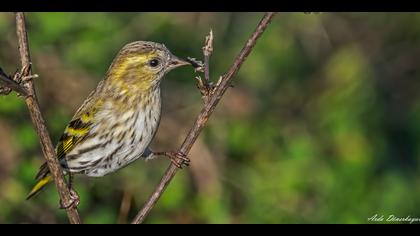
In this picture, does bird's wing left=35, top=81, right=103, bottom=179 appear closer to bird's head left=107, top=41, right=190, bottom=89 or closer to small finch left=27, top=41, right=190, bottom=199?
small finch left=27, top=41, right=190, bottom=199

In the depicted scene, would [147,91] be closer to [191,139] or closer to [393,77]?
[191,139]

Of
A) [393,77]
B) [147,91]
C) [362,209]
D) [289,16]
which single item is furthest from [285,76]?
[147,91]

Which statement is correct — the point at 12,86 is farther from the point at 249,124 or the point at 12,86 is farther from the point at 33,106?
the point at 249,124

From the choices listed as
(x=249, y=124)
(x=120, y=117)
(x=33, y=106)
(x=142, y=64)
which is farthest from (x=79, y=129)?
(x=249, y=124)

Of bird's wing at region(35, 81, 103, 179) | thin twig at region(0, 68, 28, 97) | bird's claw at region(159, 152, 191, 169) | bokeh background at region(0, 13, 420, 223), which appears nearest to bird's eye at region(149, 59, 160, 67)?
bird's wing at region(35, 81, 103, 179)

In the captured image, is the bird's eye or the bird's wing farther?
the bird's wing

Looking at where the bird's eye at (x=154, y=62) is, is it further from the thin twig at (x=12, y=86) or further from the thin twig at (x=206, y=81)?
the thin twig at (x=12, y=86)
